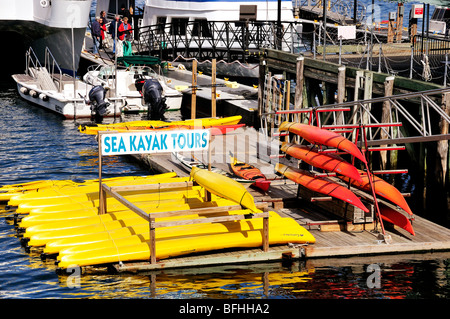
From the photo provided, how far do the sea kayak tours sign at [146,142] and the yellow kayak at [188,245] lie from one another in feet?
7.38

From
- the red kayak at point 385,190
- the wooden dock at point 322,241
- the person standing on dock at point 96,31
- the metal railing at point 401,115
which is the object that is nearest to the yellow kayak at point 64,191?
the wooden dock at point 322,241

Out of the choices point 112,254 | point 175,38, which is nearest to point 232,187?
point 112,254

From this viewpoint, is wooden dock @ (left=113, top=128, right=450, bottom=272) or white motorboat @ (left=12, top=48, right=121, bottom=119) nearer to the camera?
wooden dock @ (left=113, top=128, right=450, bottom=272)

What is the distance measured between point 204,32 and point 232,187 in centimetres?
2740

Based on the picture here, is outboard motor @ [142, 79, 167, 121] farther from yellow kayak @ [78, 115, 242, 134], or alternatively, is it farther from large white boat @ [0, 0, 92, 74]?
large white boat @ [0, 0, 92, 74]

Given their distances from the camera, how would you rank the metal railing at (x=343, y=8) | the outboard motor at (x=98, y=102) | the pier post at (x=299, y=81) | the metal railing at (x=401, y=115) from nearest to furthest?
1. the metal railing at (x=401, y=115)
2. the pier post at (x=299, y=81)
3. the outboard motor at (x=98, y=102)
4. the metal railing at (x=343, y=8)

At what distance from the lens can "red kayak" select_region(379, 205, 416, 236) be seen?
16328mm

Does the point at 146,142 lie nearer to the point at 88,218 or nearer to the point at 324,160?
the point at 88,218

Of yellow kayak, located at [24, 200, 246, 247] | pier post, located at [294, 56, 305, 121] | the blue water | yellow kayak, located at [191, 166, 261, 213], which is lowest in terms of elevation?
the blue water

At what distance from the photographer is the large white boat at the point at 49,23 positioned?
123 ft

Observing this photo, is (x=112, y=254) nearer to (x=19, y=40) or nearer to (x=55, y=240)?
(x=55, y=240)

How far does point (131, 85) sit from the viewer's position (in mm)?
35281

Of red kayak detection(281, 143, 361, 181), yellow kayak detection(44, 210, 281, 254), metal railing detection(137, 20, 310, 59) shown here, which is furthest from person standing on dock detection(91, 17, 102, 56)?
yellow kayak detection(44, 210, 281, 254)

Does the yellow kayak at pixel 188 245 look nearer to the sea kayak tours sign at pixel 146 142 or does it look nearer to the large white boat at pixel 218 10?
the sea kayak tours sign at pixel 146 142
